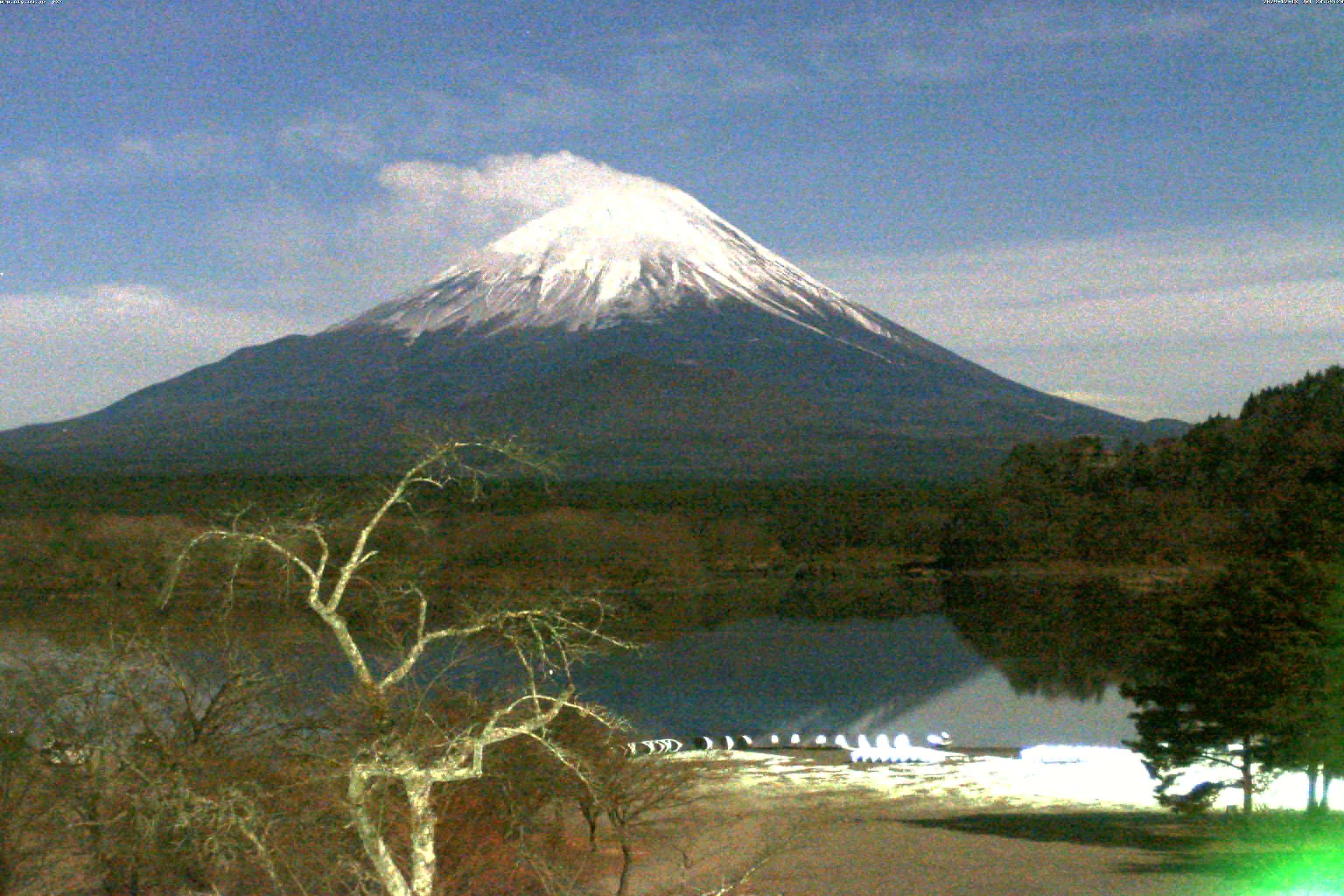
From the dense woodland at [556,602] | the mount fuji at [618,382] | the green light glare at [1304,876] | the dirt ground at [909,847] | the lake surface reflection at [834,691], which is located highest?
the mount fuji at [618,382]

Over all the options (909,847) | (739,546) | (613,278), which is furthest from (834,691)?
(613,278)

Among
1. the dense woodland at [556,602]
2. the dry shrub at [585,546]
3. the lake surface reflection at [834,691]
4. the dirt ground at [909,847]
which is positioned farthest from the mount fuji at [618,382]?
the dirt ground at [909,847]

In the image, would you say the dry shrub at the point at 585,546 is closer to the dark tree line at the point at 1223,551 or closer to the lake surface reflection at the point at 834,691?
the lake surface reflection at the point at 834,691

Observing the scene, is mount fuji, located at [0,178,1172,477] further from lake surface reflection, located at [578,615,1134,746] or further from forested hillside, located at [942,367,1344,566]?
lake surface reflection, located at [578,615,1134,746]

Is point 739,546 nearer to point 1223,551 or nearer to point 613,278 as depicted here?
point 1223,551

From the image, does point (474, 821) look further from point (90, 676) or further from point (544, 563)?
point (544, 563)

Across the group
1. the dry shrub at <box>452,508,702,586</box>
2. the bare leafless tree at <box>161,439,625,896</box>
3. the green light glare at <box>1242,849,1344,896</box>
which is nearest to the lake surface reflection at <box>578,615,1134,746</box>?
the dry shrub at <box>452,508,702,586</box>

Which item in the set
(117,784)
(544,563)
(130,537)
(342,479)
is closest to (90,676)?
(117,784)
